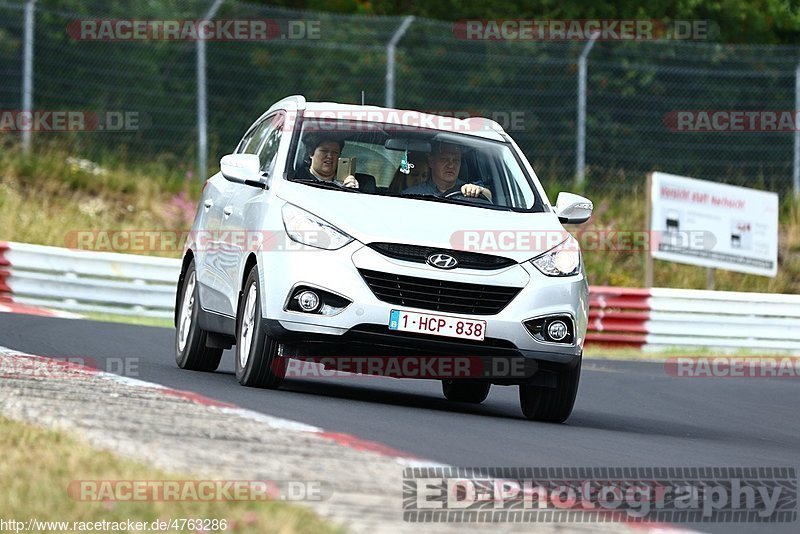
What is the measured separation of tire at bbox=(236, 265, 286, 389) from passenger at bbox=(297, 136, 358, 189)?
0.75 metres

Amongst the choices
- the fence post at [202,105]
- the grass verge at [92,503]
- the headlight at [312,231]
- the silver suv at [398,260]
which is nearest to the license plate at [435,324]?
the silver suv at [398,260]

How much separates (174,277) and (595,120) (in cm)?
798

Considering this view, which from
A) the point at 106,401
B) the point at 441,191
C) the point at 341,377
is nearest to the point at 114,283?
the point at 341,377

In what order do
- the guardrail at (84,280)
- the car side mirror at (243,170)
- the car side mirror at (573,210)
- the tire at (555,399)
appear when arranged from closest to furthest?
the tire at (555,399) < the car side mirror at (243,170) < the car side mirror at (573,210) < the guardrail at (84,280)

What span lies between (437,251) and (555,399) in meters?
1.34

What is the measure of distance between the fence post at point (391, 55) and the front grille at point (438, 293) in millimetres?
15647

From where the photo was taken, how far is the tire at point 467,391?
38.8 feet

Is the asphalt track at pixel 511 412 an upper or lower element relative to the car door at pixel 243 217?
lower

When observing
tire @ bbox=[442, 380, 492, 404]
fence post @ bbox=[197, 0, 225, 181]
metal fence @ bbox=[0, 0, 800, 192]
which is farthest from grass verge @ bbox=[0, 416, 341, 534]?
metal fence @ bbox=[0, 0, 800, 192]

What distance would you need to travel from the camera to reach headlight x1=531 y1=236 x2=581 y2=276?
980 centimetres

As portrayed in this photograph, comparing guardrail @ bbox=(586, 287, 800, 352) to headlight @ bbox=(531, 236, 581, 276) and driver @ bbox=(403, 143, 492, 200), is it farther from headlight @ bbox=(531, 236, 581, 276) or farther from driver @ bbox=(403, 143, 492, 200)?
headlight @ bbox=(531, 236, 581, 276)

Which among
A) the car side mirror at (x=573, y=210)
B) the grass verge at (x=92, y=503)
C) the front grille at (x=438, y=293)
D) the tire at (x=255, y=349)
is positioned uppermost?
the car side mirror at (x=573, y=210)

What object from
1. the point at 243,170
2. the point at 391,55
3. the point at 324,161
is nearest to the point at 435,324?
the point at 324,161

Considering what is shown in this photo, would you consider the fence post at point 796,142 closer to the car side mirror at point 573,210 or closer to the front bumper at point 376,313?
the car side mirror at point 573,210
